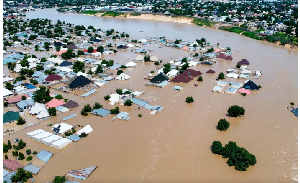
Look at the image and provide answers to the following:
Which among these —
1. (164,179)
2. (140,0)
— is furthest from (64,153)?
(140,0)

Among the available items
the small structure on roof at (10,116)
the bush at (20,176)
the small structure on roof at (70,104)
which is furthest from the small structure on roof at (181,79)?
the bush at (20,176)

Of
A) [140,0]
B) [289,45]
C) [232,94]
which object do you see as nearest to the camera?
[232,94]

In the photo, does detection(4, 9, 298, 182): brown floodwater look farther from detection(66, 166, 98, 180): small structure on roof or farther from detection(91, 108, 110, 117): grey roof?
detection(91, 108, 110, 117): grey roof

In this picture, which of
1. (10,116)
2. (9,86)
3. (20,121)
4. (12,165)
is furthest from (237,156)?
(9,86)

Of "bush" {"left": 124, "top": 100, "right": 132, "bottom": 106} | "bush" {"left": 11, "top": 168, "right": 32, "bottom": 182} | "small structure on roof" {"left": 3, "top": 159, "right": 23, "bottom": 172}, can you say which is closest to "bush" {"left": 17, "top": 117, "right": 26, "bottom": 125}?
"small structure on roof" {"left": 3, "top": 159, "right": 23, "bottom": 172}

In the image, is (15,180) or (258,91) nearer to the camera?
(15,180)

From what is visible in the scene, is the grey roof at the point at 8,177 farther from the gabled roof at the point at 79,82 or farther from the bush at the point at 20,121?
the gabled roof at the point at 79,82

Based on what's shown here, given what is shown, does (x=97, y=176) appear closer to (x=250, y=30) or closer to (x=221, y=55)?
(x=221, y=55)
